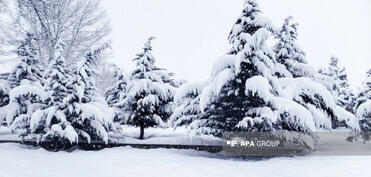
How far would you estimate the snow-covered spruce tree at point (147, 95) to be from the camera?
51.3 feet

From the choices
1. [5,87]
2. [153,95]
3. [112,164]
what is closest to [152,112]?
[153,95]

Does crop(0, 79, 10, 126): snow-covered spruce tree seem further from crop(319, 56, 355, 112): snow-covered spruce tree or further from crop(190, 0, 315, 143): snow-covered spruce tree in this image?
crop(319, 56, 355, 112): snow-covered spruce tree

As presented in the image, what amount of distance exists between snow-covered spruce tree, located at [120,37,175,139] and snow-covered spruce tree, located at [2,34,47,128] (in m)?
4.40

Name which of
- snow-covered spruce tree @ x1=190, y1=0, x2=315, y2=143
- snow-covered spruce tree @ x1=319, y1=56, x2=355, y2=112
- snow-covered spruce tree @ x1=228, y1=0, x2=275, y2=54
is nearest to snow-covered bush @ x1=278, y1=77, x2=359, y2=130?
snow-covered spruce tree @ x1=190, y1=0, x2=315, y2=143

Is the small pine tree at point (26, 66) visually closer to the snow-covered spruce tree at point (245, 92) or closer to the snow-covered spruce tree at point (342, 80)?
the snow-covered spruce tree at point (245, 92)

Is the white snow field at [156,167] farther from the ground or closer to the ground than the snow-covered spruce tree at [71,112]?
closer to the ground

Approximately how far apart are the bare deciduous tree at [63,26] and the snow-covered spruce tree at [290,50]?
14.0 meters

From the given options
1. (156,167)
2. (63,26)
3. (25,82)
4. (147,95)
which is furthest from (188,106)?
(63,26)

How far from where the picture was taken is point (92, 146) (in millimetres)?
13039

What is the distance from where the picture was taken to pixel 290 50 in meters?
13.8

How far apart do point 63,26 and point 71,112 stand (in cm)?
1373

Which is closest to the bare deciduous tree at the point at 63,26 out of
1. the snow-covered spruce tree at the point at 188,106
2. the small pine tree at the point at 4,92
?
the small pine tree at the point at 4,92

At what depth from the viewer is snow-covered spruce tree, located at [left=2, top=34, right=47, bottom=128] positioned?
12125mm

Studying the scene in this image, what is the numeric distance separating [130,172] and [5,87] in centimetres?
939
